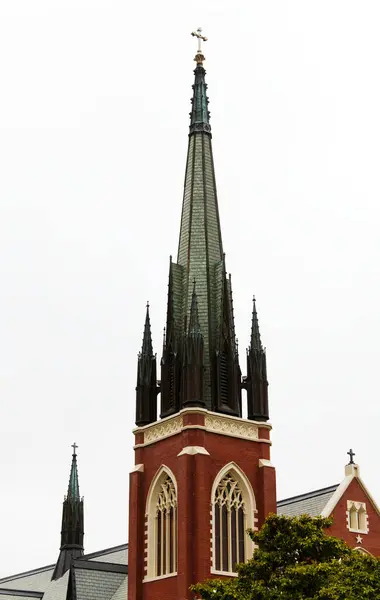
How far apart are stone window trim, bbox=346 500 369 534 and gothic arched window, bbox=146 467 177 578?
8.14 m

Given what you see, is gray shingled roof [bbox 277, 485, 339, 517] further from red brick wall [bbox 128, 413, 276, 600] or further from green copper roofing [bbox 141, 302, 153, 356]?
green copper roofing [bbox 141, 302, 153, 356]

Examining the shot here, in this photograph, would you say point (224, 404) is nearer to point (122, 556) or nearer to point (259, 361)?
point (259, 361)

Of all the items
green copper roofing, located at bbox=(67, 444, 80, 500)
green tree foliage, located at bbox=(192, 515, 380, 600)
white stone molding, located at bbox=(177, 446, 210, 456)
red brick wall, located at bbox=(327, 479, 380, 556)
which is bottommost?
green tree foliage, located at bbox=(192, 515, 380, 600)

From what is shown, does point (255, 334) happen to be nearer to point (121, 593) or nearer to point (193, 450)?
point (193, 450)

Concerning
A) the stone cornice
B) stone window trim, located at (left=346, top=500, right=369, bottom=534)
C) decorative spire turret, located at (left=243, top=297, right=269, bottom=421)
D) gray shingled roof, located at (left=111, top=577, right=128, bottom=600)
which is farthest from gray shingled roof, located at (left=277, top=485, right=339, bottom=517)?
gray shingled roof, located at (left=111, top=577, right=128, bottom=600)

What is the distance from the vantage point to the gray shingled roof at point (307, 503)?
50.8 meters

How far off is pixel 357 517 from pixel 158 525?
9314 mm

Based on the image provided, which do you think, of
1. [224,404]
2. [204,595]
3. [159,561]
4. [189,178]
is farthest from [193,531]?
[189,178]

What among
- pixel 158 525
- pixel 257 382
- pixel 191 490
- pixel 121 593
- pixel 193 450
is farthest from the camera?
pixel 121 593

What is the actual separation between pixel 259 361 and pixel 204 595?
56.2 ft

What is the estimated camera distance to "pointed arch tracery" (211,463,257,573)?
158ft

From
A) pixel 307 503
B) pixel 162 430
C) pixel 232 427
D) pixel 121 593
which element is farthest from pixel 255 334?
pixel 121 593

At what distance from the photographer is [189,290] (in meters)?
53.7

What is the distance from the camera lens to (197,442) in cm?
4891
